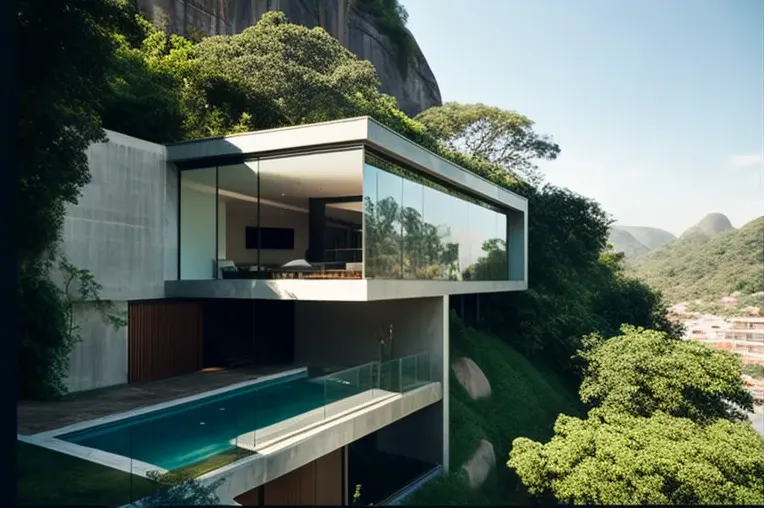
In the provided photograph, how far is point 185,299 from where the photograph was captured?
13.6 metres

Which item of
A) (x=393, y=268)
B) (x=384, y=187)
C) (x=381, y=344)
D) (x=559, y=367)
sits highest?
(x=384, y=187)

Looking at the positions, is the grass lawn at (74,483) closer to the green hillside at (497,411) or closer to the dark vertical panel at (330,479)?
the dark vertical panel at (330,479)

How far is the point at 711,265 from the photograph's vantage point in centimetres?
3675

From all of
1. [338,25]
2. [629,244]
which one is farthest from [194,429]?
[629,244]

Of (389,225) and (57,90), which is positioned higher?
(57,90)

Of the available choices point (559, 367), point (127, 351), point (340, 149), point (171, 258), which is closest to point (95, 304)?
point (127, 351)

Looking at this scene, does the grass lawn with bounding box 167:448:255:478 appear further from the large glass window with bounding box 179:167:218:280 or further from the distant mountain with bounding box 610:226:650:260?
the distant mountain with bounding box 610:226:650:260

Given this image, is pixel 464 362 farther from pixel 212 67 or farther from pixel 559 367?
pixel 212 67

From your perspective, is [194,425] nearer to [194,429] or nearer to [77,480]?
[194,429]

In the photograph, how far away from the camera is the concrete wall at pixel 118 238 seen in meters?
11.3

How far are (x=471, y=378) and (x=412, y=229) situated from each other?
6908 mm

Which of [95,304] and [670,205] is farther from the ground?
[670,205]

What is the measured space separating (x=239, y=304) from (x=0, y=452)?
12218 mm

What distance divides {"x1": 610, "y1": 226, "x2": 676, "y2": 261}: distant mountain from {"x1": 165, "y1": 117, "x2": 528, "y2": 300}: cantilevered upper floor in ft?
156
